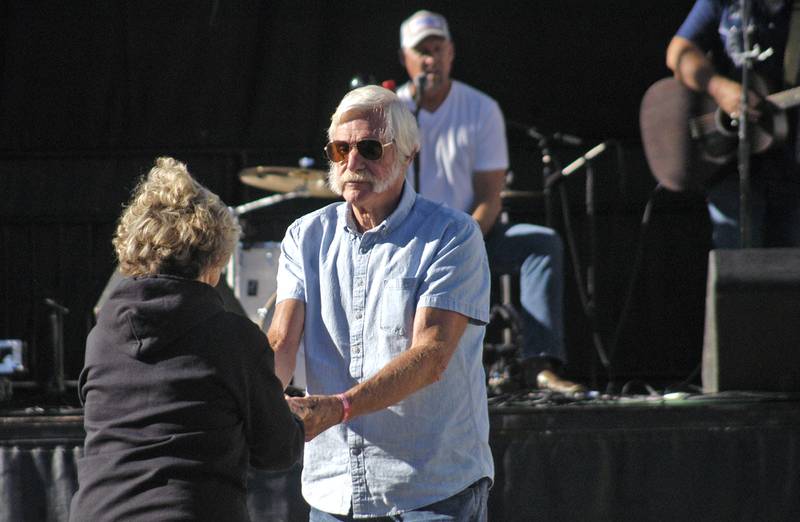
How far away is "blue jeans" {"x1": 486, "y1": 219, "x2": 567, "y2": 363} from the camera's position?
5285mm

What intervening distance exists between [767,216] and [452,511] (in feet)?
9.59

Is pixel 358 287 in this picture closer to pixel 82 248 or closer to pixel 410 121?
pixel 410 121

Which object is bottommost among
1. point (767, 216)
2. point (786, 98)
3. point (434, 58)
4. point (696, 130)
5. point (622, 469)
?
point (622, 469)

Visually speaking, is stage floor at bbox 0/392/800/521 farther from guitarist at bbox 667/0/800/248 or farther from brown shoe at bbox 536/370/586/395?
guitarist at bbox 667/0/800/248

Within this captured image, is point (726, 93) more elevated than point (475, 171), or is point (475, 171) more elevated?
point (726, 93)

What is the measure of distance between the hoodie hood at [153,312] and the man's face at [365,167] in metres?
0.59

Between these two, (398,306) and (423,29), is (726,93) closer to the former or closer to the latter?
(423,29)

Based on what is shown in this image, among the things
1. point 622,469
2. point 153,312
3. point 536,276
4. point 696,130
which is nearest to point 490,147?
point 536,276

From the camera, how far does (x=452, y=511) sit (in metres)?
2.62

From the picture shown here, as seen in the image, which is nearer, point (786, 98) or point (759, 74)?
point (786, 98)

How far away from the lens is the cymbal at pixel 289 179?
6324 mm

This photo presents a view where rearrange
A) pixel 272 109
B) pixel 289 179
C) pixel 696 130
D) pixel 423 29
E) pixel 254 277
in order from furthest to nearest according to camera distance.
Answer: pixel 272 109
pixel 289 179
pixel 254 277
pixel 423 29
pixel 696 130

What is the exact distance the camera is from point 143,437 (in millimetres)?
2230

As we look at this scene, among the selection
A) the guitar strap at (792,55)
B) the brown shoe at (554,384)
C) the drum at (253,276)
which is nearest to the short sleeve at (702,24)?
the guitar strap at (792,55)
